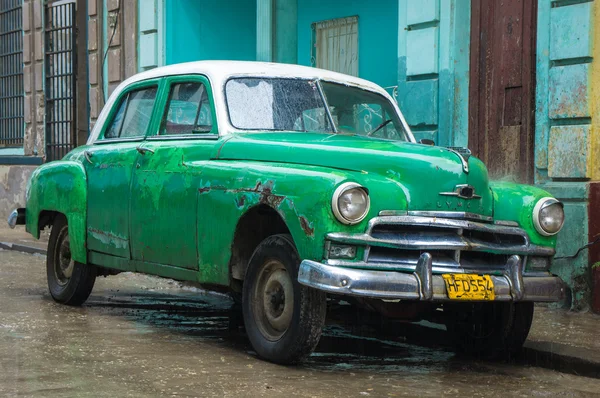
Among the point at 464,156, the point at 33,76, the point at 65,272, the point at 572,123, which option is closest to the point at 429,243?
the point at 464,156

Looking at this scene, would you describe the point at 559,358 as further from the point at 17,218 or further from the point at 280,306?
the point at 17,218

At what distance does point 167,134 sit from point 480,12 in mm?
3961

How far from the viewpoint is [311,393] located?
5.25m

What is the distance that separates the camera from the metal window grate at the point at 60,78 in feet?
56.2

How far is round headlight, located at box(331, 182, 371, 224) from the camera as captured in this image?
562cm

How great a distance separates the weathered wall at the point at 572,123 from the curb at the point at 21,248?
6.65 m

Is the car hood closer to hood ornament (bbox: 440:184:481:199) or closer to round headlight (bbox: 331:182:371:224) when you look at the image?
hood ornament (bbox: 440:184:481:199)

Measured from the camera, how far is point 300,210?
19.0 ft

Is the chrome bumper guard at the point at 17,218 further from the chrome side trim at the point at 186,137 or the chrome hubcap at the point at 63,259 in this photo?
the chrome side trim at the point at 186,137

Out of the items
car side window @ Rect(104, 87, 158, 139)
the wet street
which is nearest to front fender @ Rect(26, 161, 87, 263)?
car side window @ Rect(104, 87, 158, 139)

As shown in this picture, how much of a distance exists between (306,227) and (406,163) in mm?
688

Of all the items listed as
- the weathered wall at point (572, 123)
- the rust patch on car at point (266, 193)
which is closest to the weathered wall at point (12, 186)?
the weathered wall at point (572, 123)

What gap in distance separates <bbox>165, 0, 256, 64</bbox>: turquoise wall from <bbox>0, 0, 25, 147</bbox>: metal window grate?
553cm

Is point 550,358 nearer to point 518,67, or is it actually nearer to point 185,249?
point 185,249
